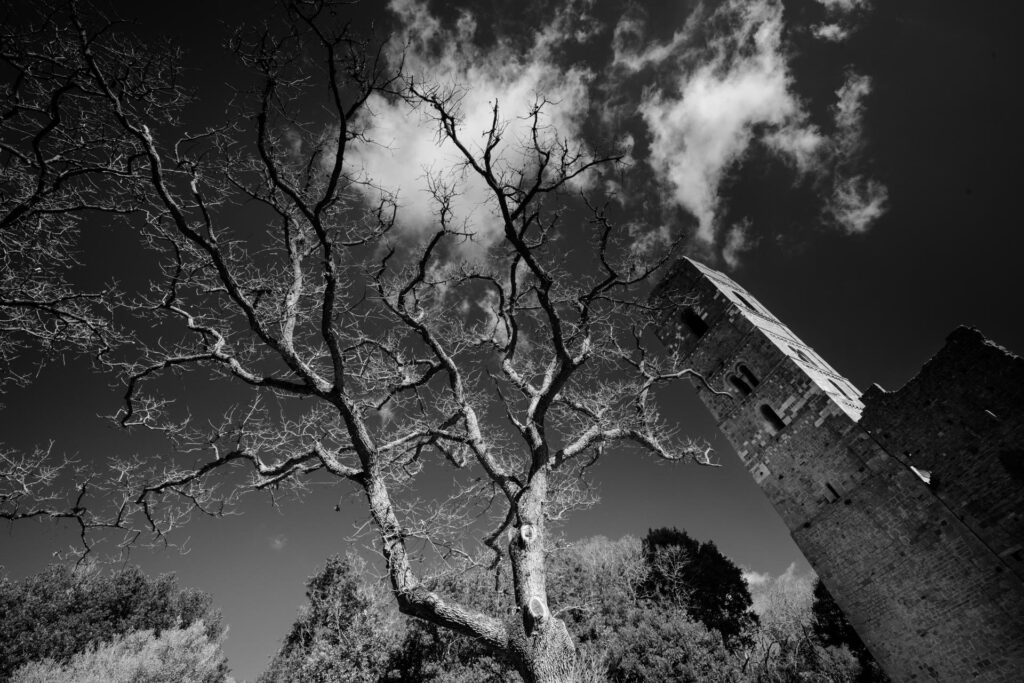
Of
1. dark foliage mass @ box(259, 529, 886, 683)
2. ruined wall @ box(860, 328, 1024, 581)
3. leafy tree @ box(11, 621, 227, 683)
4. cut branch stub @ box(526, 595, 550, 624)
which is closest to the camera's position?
cut branch stub @ box(526, 595, 550, 624)

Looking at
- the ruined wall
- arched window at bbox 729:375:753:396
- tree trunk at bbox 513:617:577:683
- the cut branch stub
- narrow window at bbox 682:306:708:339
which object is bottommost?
tree trunk at bbox 513:617:577:683

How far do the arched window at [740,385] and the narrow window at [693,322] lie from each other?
2.69 m

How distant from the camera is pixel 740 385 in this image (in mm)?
14523

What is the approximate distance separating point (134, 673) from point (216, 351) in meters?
20.5

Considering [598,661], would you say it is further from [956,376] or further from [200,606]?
[200,606]

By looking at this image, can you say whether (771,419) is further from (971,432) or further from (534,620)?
(534,620)

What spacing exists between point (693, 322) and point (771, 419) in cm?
521

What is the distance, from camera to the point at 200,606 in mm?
25922

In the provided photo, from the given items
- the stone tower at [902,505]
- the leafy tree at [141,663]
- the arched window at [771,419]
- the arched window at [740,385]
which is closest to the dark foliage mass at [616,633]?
the leafy tree at [141,663]

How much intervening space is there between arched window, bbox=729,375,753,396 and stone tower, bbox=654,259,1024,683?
0.37 meters

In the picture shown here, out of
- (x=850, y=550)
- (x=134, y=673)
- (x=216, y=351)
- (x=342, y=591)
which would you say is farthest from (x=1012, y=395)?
(x=134, y=673)

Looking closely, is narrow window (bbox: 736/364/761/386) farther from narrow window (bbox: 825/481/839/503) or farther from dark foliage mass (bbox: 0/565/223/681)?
dark foliage mass (bbox: 0/565/223/681)

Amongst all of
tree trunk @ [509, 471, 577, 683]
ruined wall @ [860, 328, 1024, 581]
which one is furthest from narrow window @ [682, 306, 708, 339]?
tree trunk @ [509, 471, 577, 683]

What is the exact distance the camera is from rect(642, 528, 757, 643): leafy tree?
18797 millimetres
